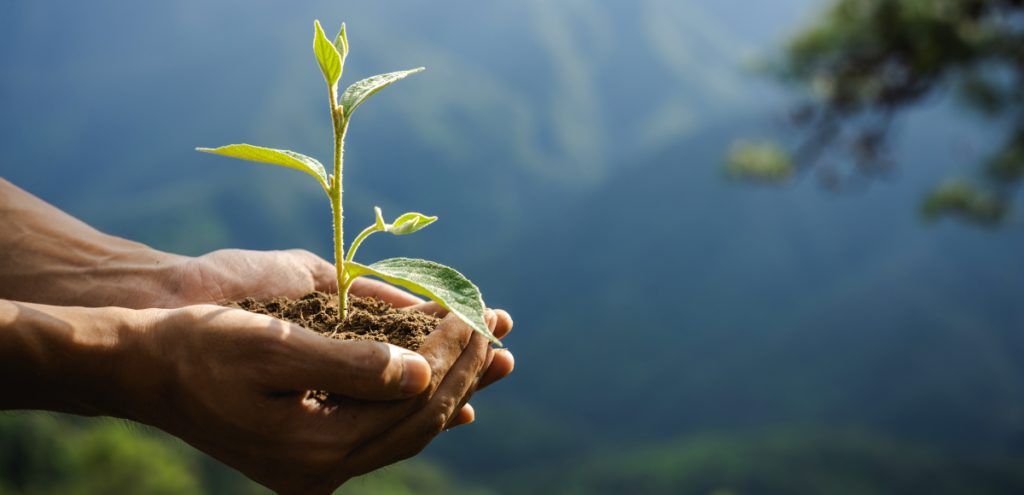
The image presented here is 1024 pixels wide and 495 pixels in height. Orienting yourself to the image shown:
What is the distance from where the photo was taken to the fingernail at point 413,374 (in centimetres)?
144

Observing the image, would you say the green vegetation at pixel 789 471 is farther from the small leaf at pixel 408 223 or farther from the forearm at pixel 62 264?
the small leaf at pixel 408 223

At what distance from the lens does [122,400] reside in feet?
5.16

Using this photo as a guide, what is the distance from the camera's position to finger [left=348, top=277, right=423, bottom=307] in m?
2.36

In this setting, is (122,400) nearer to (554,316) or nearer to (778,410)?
(778,410)

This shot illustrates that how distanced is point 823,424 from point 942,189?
4943 centimetres

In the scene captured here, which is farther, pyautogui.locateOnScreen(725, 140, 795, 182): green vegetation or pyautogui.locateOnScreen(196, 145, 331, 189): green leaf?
pyautogui.locateOnScreen(725, 140, 795, 182): green vegetation

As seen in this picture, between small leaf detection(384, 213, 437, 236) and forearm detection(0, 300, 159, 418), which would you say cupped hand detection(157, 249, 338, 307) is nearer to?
forearm detection(0, 300, 159, 418)

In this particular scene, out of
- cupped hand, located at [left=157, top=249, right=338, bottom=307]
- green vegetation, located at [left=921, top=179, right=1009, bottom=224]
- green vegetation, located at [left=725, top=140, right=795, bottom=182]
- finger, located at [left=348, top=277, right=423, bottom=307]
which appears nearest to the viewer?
cupped hand, located at [left=157, top=249, right=338, bottom=307]

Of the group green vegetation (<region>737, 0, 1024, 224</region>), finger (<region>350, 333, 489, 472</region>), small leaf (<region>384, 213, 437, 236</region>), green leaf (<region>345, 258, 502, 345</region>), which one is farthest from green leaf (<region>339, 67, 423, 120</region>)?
green vegetation (<region>737, 0, 1024, 224</region>)

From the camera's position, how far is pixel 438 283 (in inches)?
59.2

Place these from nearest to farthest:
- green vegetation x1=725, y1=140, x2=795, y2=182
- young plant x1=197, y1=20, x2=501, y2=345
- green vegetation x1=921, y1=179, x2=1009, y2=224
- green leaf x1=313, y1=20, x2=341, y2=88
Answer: young plant x1=197, y1=20, x2=501, y2=345 < green leaf x1=313, y1=20, x2=341, y2=88 < green vegetation x1=725, y1=140, x2=795, y2=182 < green vegetation x1=921, y1=179, x2=1009, y2=224

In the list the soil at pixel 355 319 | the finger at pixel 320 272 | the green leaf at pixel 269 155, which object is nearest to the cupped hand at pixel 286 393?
the soil at pixel 355 319

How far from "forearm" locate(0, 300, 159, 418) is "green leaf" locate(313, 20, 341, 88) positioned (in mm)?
783

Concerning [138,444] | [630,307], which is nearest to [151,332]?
[138,444]
